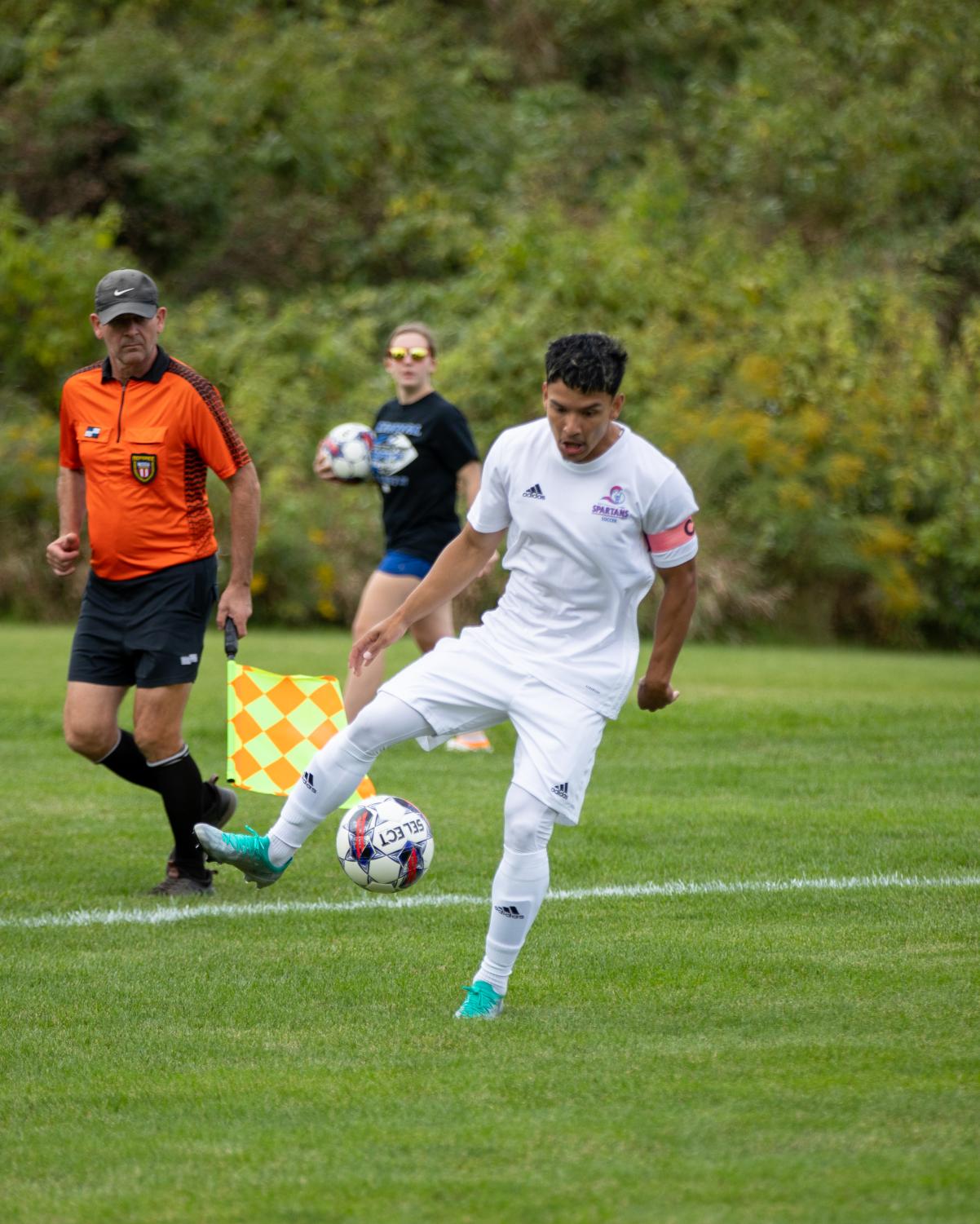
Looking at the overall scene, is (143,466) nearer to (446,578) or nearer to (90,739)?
(90,739)

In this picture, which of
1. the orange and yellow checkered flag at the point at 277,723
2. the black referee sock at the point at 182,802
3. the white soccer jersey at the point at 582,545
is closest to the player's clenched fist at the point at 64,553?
the black referee sock at the point at 182,802

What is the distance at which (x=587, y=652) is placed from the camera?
17.5ft

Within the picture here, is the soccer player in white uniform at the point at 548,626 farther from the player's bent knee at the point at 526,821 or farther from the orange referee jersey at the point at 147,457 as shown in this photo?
the orange referee jersey at the point at 147,457

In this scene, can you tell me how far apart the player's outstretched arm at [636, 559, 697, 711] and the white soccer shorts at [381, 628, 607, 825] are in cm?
24

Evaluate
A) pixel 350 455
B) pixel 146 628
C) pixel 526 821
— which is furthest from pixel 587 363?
pixel 350 455

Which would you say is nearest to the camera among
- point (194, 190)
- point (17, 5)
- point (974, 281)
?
point (974, 281)

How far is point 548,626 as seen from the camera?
5.37 m

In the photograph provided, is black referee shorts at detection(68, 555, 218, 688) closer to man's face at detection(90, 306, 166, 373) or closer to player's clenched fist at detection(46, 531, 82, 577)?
player's clenched fist at detection(46, 531, 82, 577)

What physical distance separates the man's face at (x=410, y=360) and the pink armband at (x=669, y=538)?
17.1ft

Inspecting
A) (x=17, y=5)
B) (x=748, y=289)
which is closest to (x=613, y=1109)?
(x=748, y=289)

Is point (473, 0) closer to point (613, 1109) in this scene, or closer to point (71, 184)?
point (71, 184)

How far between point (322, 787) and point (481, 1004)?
2.78 feet

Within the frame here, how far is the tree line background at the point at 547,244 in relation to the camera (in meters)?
21.3

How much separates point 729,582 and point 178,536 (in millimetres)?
14173
